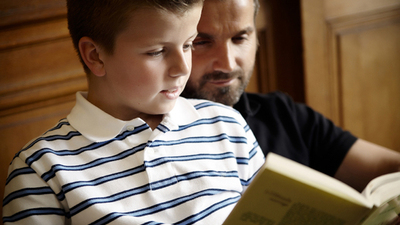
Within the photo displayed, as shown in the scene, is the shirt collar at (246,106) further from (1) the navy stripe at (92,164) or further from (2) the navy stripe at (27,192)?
(2) the navy stripe at (27,192)

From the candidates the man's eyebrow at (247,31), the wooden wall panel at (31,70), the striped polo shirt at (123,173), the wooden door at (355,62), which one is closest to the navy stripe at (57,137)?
the striped polo shirt at (123,173)

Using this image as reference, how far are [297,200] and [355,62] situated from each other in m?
1.59

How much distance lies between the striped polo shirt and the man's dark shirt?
34 centimetres

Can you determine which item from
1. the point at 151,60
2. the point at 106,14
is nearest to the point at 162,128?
the point at 151,60

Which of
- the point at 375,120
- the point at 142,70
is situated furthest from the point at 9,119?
the point at 375,120

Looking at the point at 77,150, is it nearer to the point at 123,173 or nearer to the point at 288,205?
the point at 123,173

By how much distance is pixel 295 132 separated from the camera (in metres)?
1.29

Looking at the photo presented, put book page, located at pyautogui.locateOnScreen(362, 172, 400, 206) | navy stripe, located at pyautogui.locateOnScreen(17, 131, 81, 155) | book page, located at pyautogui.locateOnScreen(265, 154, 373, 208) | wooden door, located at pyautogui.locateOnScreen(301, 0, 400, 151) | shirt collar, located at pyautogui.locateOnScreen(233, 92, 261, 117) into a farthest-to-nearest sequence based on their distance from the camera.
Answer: wooden door, located at pyautogui.locateOnScreen(301, 0, 400, 151) < shirt collar, located at pyautogui.locateOnScreen(233, 92, 261, 117) < navy stripe, located at pyautogui.locateOnScreen(17, 131, 81, 155) < book page, located at pyautogui.locateOnScreen(362, 172, 400, 206) < book page, located at pyautogui.locateOnScreen(265, 154, 373, 208)

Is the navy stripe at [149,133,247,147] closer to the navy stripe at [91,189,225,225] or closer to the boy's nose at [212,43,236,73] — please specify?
the navy stripe at [91,189,225,225]

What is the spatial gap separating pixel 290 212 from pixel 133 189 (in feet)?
1.10

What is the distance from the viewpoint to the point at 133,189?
0.79 m

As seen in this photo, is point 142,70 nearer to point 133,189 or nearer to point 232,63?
point 133,189

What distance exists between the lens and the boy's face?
747 millimetres

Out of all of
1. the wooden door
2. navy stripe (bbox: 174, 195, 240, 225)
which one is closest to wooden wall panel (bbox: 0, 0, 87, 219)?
navy stripe (bbox: 174, 195, 240, 225)
